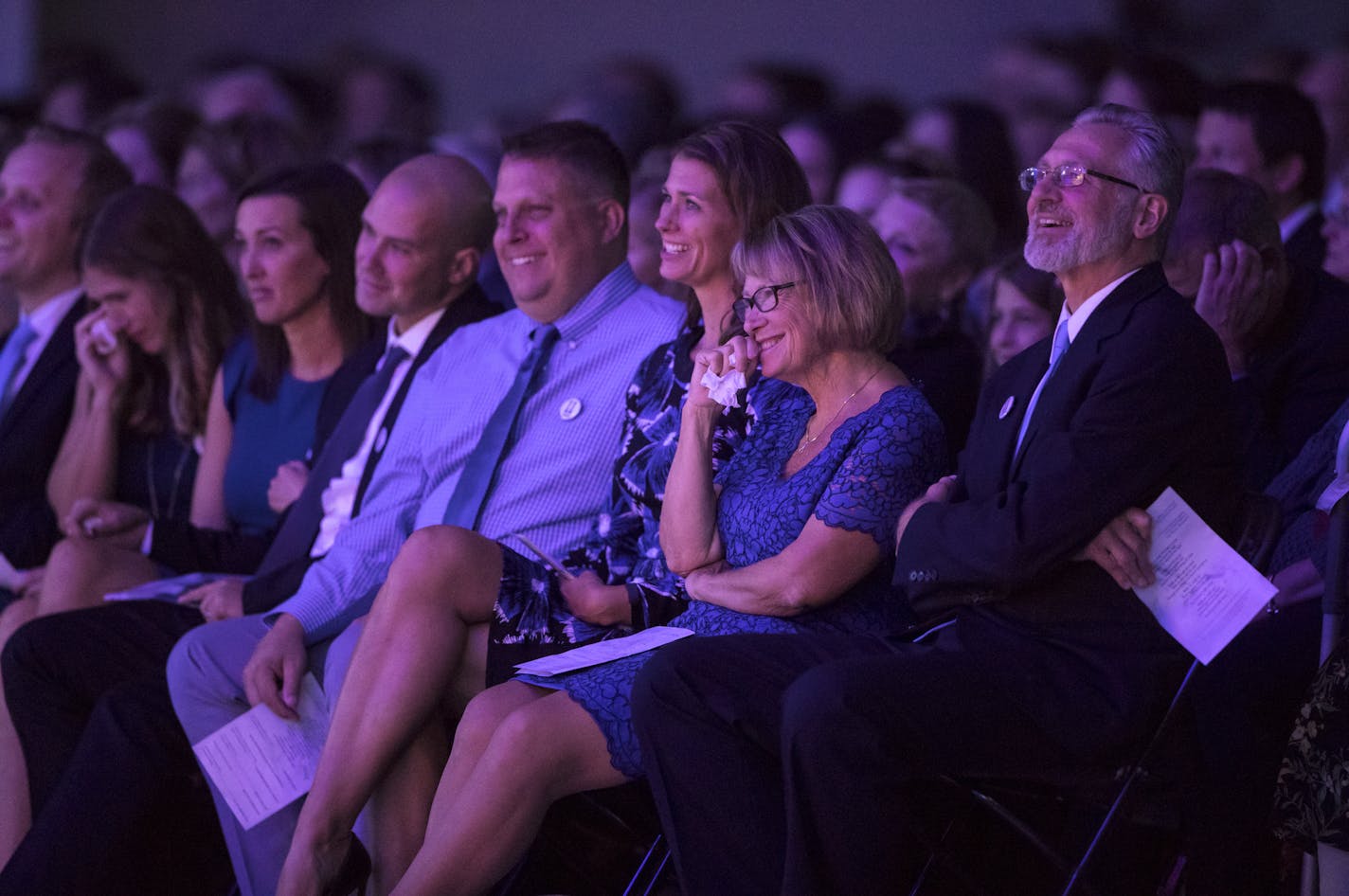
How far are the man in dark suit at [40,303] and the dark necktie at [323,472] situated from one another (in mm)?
922

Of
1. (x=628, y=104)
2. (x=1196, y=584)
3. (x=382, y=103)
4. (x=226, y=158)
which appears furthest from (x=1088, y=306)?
(x=382, y=103)

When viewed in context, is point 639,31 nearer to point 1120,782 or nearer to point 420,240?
point 420,240

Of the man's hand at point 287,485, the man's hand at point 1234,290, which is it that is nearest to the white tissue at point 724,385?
the man's hand at point 1234,290

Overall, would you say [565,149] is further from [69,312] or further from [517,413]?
[69,312]

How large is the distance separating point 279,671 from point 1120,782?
5.86ft

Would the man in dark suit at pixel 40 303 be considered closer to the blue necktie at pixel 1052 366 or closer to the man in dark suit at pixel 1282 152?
the blue necktie at pixel 1052 366

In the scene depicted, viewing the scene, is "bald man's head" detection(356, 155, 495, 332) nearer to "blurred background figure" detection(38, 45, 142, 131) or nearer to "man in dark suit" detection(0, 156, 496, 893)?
"man in dark suit" detection(0, 156, 496, 893)

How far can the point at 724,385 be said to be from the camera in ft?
9.89

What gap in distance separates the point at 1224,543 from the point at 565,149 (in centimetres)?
201

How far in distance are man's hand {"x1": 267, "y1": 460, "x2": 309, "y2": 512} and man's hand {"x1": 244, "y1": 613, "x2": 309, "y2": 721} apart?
0.72 meters

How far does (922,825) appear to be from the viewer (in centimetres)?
264

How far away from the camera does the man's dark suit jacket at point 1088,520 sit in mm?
2539

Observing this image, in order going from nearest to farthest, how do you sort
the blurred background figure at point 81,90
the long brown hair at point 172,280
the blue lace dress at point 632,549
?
the blue lace dress at point 632,549
the long brown hair at point 172,280
the blurred background figure at point 81,90

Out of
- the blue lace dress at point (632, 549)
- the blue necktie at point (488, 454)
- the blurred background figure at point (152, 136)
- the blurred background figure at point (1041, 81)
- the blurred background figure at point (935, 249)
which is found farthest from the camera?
the blurred background figure at point (1041, 81)
